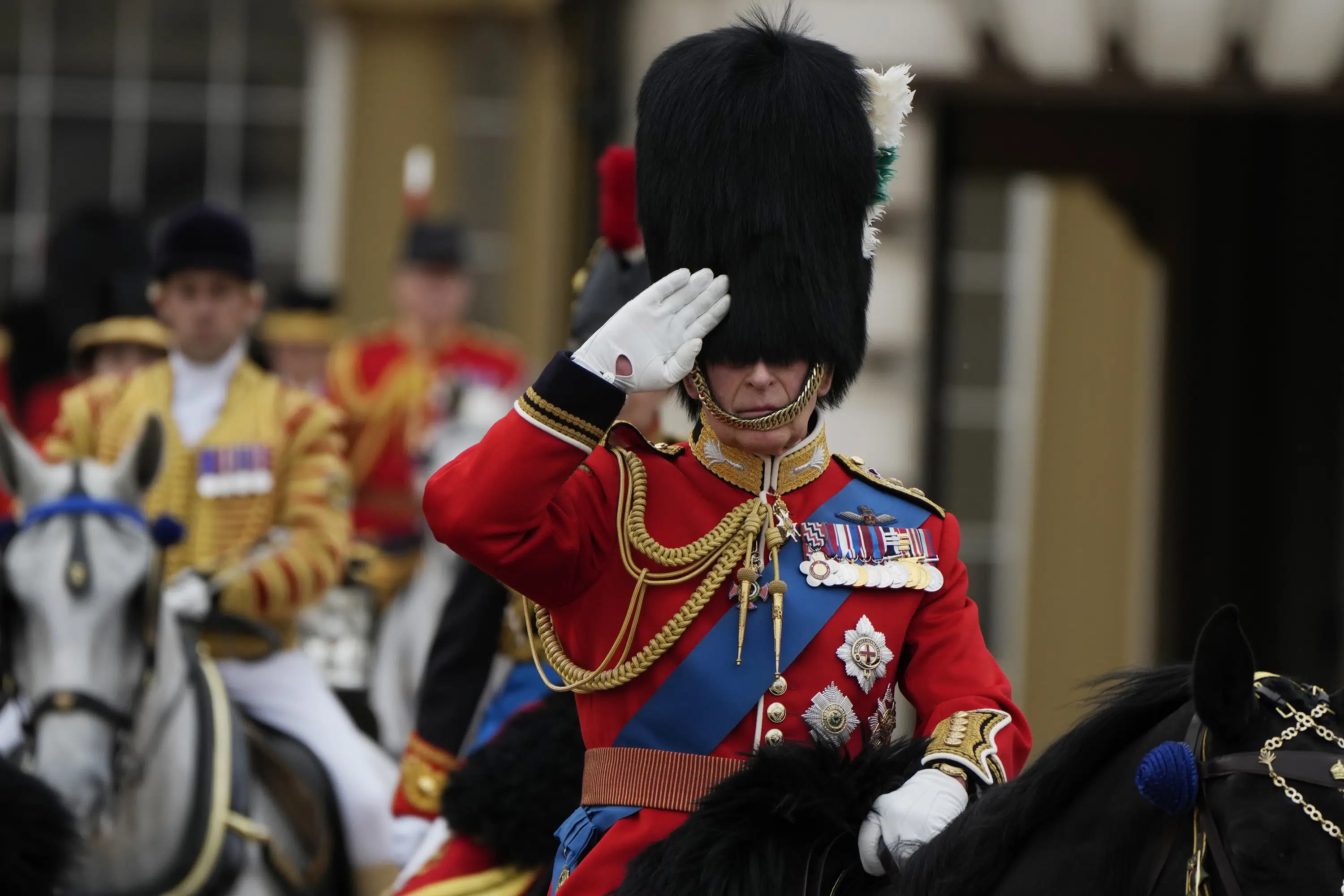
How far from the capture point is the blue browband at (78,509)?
5094 mm

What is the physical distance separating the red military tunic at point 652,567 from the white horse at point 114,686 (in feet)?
6.01

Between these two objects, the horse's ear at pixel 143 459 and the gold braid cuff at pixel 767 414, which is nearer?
the gold braid cuff at pixel 767 414

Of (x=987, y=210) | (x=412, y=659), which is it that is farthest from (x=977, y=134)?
(x=412, y=659)

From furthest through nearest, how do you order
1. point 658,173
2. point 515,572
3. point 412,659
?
point 412,659 → point 658,173 → point 515,572

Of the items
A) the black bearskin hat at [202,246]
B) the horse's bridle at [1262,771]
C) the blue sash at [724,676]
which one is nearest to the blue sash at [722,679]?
the blue sash at [724,676]

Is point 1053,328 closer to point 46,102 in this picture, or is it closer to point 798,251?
point 46,102

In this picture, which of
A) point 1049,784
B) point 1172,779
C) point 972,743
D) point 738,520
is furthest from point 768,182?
point 1172,779

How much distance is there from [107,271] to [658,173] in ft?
25.2

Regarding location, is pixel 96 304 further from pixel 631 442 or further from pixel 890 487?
pixel 890 487

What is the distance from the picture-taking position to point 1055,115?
9.85m

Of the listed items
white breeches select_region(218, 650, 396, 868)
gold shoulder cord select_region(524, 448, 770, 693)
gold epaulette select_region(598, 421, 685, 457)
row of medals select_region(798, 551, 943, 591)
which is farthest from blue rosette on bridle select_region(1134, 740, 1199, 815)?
white breeches select_region(218, 650, 396, 868)

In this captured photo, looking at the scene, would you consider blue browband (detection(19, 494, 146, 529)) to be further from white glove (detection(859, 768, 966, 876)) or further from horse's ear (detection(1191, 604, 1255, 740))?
horse's ear (detection(1191, 604, 1255, 740))

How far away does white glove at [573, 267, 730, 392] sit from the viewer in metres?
3.05

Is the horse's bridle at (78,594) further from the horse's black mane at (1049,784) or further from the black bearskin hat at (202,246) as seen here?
the horse's black mane at (1049,784)
